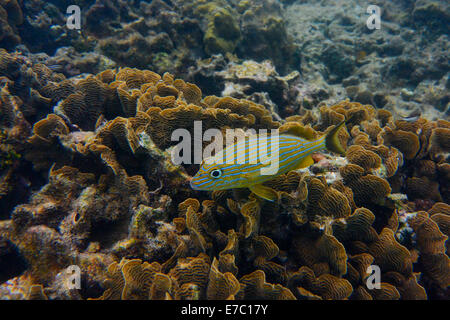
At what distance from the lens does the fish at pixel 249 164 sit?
6.68 ft

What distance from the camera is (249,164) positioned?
2043 millimetres

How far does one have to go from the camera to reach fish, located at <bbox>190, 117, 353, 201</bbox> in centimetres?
204

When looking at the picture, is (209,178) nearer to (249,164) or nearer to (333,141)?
(249,164)

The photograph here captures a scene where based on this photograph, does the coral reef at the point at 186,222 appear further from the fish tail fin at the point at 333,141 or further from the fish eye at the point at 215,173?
the fish eye at the point at 215,173

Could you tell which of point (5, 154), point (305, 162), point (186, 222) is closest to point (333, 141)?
point (305, 162)

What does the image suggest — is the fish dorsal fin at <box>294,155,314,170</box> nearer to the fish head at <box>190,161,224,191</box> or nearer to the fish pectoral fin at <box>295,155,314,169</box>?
the fish pectoral fin at <box>295,155,314,169</box>

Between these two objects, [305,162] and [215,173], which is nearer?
[215,173]

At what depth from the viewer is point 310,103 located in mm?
6094

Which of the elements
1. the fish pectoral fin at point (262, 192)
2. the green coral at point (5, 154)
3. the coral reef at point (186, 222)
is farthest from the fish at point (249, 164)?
the green coral at point (5, 154)

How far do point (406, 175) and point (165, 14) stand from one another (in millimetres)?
8426

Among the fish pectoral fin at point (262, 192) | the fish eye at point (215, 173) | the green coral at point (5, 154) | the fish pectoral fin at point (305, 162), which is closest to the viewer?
the fish eye at point (215, 173)

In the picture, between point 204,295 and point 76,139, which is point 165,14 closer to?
point 76,139
